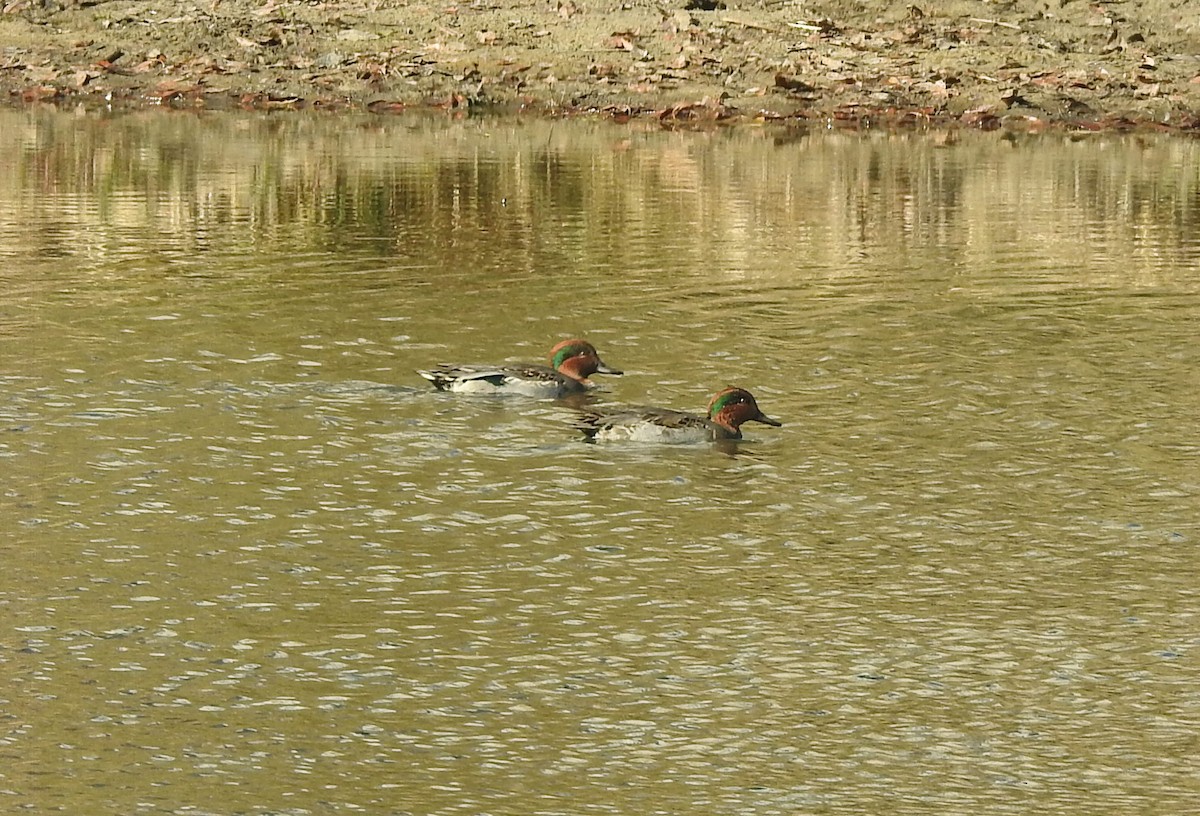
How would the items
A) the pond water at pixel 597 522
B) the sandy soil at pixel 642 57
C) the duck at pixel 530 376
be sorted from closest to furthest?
the pond water at pixel 597 522, the duck at pixel 530 376, the sandy soil at pixel 642 57

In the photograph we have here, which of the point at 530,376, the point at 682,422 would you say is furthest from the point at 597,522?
the point at 530,376

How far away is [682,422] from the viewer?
13266mm

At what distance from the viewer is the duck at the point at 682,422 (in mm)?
13242

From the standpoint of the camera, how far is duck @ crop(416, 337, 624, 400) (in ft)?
47.1

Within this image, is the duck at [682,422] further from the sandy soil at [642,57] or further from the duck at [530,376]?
the sandy soil at [642,57]

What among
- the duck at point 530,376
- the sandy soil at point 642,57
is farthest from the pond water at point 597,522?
the sandy soil at point 642,57

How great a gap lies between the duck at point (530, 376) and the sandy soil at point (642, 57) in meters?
19.4

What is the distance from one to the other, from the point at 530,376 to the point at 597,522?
311 centimetres

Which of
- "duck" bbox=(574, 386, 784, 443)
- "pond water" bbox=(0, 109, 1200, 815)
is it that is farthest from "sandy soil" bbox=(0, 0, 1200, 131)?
"duck" bbox=(574, 386, 784, 443)

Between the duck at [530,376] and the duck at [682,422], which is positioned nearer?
the duck at [682,422]

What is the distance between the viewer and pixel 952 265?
20.4 metres

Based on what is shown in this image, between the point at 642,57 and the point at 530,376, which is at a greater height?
the point at 642,57

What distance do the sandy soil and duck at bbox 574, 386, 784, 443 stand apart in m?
20.6

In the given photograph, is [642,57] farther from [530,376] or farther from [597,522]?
[597,522]
